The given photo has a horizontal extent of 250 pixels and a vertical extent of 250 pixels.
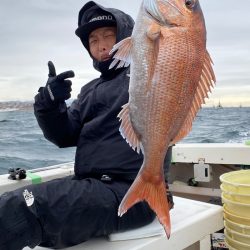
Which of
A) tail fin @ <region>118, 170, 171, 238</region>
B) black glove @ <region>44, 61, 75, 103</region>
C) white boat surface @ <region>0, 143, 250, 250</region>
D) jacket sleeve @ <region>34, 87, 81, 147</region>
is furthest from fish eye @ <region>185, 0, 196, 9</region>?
white boat surface @ <region>0, 143, 250, 250</region>

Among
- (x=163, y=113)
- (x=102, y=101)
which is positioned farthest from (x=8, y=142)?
(x=163, y=113)

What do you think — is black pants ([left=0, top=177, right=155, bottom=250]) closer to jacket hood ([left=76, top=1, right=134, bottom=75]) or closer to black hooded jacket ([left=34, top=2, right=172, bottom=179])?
black hooded jacket ([left=34, top=2, right=172, bottom=179])

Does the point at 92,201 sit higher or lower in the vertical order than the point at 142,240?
higher

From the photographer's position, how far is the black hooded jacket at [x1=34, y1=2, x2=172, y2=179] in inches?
98.3

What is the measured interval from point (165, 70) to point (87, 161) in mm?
1225

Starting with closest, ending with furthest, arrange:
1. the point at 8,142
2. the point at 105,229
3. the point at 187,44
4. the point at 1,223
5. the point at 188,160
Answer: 1. the point at 187,44
2. the point at 1,223
3. the point at 105,229
4. the point at 188,160
5. the point at 8,142

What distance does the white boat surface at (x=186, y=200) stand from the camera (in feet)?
7.86

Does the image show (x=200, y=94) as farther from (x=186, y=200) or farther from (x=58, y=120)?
(x=186, y=200)

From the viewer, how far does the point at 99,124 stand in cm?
264

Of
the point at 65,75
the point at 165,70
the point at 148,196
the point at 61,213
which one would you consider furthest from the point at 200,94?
the point at 61,213

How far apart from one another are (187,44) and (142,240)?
4.45ft

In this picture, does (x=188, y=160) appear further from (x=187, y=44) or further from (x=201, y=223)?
(x=187, y=44)

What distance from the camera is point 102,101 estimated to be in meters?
2.73

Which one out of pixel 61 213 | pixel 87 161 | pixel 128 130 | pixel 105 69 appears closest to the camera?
pixel 128 130
